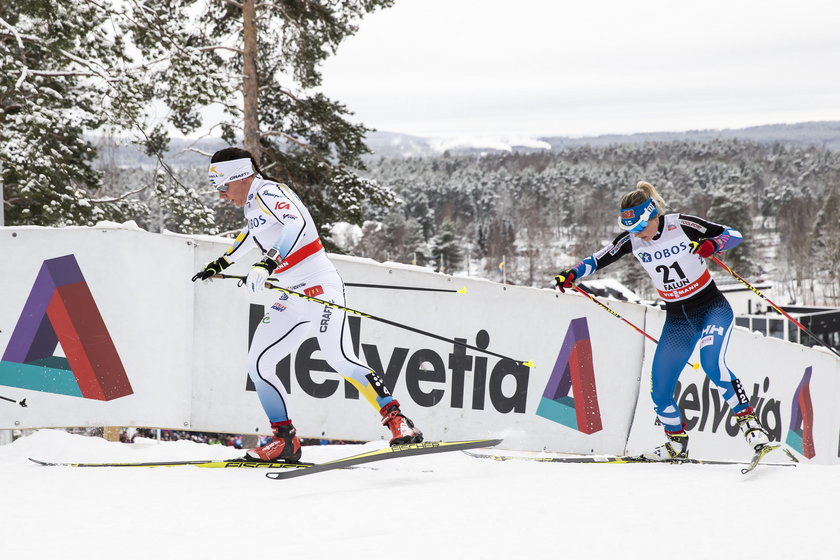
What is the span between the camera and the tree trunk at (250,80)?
1766 centimetres

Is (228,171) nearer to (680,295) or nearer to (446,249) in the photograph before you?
(680,295)

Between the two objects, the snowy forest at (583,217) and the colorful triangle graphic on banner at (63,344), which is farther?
the snowy forest at (583,217)

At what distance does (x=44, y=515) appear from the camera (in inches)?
151

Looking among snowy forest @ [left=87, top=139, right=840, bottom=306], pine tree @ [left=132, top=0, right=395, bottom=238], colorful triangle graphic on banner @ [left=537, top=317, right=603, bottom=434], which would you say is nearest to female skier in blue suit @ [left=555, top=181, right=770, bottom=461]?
colorful triangle graphic on banner @ [left=537, top=317, right=603, bottom=434]

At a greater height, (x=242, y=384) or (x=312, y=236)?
(x=312, y=236)

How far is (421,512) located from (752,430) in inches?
110

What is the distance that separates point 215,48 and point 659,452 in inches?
564

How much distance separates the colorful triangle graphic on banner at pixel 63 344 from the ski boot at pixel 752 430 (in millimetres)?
4576

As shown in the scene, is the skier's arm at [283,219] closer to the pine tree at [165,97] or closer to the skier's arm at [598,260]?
the skier's arm at [598,260]

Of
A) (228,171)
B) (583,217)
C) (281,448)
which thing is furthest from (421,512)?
(583,217)

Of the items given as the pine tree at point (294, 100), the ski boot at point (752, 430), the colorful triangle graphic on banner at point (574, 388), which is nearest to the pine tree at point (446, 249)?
the pine tree at point (294, 100)

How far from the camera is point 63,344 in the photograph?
561 centimetres

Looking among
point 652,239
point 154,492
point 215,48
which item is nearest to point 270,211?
point 154,492

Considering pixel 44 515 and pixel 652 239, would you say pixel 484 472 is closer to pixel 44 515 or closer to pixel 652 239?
pixel 652 239
